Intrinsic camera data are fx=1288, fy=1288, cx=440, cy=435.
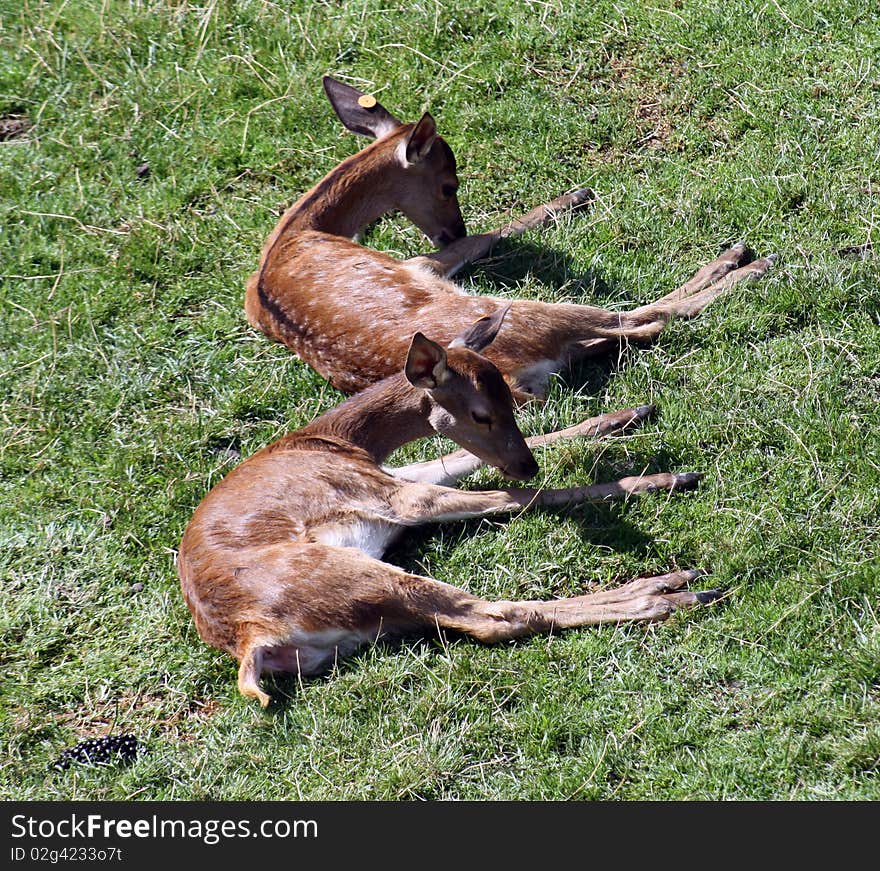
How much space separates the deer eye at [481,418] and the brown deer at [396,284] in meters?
0.40

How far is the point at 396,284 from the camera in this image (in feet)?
20.9

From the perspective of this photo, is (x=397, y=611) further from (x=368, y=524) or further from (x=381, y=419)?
(x=381, y=419)

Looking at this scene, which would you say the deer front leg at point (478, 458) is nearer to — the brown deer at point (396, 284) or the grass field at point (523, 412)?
the grass field at point (523, 412)

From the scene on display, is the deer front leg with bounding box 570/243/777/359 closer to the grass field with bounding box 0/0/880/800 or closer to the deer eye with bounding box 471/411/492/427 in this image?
the grass field with bounding box 0/0/880/800

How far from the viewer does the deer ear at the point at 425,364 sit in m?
5.53

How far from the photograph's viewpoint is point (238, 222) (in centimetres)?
746

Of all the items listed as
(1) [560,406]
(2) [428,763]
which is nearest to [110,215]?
(1) [560,406]

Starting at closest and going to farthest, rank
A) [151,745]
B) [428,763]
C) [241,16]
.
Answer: [428,763] → [151,745] → [241,16]

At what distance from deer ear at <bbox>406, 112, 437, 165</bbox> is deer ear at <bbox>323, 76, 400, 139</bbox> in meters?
0.37

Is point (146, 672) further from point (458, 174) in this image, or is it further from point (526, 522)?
point (458, 174)

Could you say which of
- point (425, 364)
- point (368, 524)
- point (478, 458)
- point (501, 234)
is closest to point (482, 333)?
point (425, 364)

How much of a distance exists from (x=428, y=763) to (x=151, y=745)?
1182 mm

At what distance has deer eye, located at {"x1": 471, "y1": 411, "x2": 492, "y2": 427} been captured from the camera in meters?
5.64

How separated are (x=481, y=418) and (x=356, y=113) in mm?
2623
